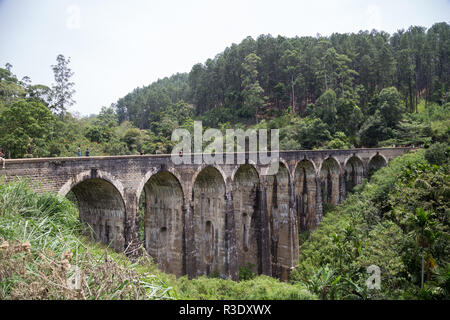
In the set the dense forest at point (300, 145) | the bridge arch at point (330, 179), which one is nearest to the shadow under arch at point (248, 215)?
the dense forest at point (300, 145)

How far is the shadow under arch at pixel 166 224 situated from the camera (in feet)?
48.9

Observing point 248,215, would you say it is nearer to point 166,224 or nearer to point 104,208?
point 166,224

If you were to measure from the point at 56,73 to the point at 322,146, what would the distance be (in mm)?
33625

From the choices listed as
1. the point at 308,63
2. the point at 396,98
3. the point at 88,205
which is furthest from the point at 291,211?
the point at 308,63

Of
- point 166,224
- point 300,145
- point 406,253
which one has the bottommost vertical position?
point 406,253

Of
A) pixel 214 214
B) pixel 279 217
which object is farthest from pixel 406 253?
pixel 279 217

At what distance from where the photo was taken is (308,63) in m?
48.7

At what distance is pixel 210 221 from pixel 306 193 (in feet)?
36.0

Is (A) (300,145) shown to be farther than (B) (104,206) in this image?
Yes

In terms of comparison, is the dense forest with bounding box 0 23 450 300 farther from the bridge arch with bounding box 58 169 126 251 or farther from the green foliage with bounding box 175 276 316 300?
the bridge arch with bounding box 58 169 126 251

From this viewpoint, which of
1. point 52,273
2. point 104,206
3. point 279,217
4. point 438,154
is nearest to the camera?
point 52,273

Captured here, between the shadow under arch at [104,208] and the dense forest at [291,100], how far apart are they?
10.1 metres

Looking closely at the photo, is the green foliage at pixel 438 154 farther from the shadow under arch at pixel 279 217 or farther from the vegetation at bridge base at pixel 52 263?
the vegetation at bridge base at pixel 52 263

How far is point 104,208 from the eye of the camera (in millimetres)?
12555
